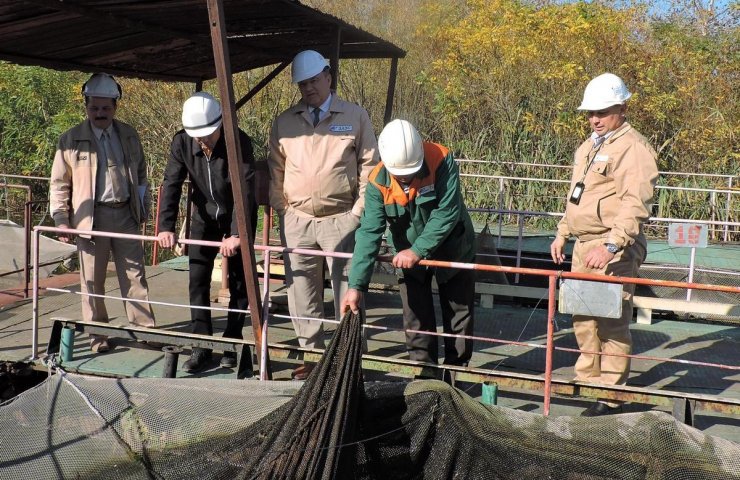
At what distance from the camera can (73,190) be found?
6551 millimetres

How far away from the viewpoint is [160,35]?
24.1 ft

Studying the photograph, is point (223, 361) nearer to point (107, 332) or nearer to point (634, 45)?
point (107, 332)

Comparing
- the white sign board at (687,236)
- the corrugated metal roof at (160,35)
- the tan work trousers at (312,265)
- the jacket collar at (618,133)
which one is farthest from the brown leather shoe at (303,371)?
the white sign board at (687,236)

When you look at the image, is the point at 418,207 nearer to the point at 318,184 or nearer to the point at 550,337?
the point at 318,184

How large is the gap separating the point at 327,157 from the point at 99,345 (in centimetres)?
236

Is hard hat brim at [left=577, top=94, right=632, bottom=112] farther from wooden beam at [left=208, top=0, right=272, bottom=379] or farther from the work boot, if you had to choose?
the work boot

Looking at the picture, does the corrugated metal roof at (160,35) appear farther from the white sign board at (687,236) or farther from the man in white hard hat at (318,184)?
the white sign board at (687,236)

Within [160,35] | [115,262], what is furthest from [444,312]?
[160,35]

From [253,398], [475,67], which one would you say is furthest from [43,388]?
[475,67]

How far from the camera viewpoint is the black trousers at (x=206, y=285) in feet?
20.7

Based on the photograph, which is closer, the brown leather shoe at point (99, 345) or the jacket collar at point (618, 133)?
the jacket collar at point (618, 133)

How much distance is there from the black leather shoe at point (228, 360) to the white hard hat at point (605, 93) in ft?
9.88

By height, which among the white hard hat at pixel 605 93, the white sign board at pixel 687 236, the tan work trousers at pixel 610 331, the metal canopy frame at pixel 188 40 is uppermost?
the metal canopy frame at pixel 188 40

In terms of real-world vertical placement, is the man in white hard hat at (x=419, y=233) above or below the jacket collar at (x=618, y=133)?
below
